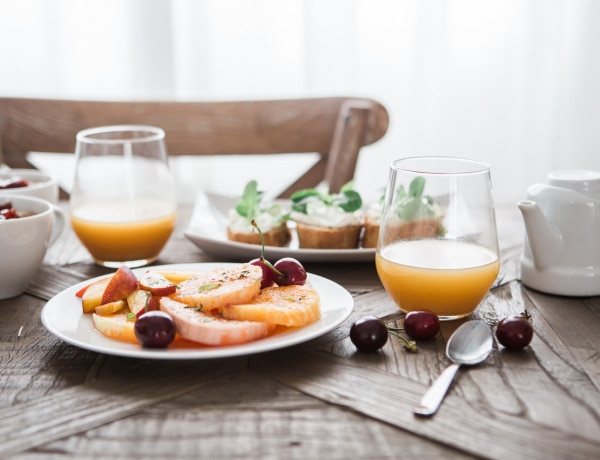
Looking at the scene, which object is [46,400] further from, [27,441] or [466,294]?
[466,294]

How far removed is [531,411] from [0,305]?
2.58 ft

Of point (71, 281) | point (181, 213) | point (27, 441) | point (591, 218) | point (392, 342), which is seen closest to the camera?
point (27, 441)

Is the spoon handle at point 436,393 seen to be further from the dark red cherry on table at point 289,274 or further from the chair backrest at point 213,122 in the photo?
the chair backrest at point 213,122

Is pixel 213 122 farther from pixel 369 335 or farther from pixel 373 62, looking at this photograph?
pixel 369 335

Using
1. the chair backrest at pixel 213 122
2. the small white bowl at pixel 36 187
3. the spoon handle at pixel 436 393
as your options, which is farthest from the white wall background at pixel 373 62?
the spoon handle at pixel 436 393

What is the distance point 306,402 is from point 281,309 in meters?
0.14

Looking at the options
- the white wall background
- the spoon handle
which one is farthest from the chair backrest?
the spoon handle

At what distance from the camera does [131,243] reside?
1363 millimetres

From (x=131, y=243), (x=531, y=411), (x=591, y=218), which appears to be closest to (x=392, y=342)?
(x=531, y=411)

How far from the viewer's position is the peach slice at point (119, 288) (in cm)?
99

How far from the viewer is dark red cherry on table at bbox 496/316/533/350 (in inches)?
36.7

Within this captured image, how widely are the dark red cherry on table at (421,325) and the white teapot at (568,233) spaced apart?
0.91ft

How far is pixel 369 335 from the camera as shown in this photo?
0.93m

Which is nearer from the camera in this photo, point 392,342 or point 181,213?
point 392,342
